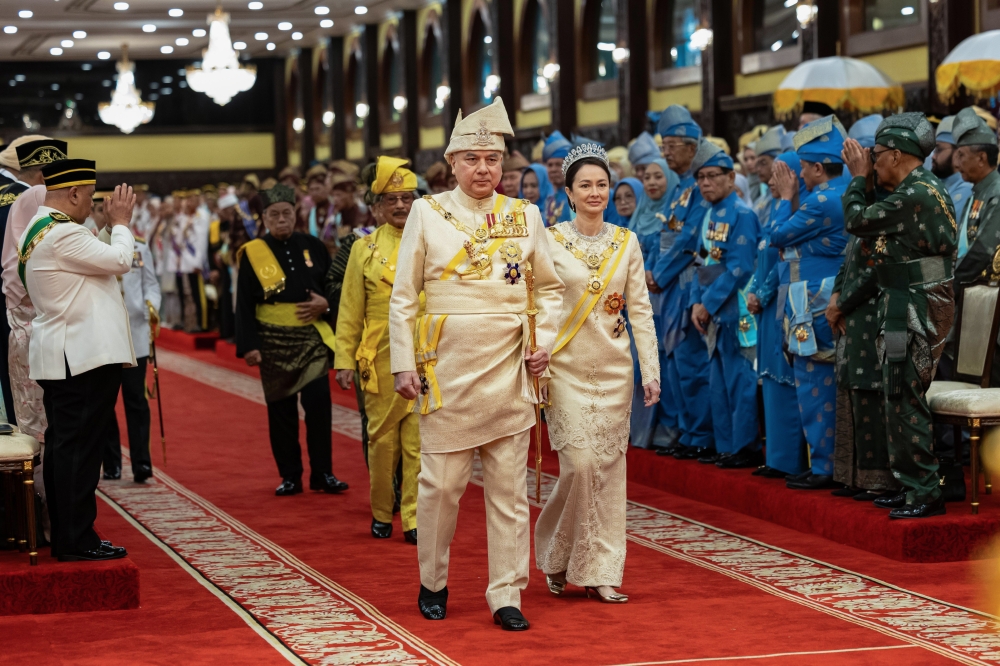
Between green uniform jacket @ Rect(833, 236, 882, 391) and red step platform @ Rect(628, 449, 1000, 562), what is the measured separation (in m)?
0.54

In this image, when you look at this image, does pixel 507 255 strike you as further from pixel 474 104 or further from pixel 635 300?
pixel 474 104

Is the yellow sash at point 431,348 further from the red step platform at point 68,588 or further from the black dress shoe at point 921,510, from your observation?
the black dress shoe at point 921,510

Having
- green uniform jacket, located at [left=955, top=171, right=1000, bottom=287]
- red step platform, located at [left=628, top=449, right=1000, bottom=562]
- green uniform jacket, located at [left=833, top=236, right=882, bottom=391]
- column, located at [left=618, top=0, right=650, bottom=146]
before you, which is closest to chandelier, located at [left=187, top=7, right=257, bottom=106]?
column, located at [left=618, top=0, right=650, bottom=146]

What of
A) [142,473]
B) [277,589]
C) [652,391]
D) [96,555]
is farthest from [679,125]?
[96,555]

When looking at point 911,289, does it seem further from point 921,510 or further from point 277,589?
point 277,589

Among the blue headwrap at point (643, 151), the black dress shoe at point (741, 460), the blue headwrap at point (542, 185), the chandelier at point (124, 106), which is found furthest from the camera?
the chandelier at point (124, 106)

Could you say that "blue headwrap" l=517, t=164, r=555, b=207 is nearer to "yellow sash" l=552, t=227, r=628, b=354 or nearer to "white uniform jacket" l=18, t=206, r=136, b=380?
"yellow sash" l=552, t=227, r=628, b=354

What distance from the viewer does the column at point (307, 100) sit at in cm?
2812

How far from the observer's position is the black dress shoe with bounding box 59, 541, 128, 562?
500 cm

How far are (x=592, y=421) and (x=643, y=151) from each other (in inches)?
154

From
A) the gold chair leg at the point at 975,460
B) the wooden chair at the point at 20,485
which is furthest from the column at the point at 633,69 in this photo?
the wooden chair at the point at 20,485

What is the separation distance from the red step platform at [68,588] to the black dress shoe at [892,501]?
295 centimetres

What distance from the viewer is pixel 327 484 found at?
24.2 ft

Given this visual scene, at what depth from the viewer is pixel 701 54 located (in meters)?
14.6
